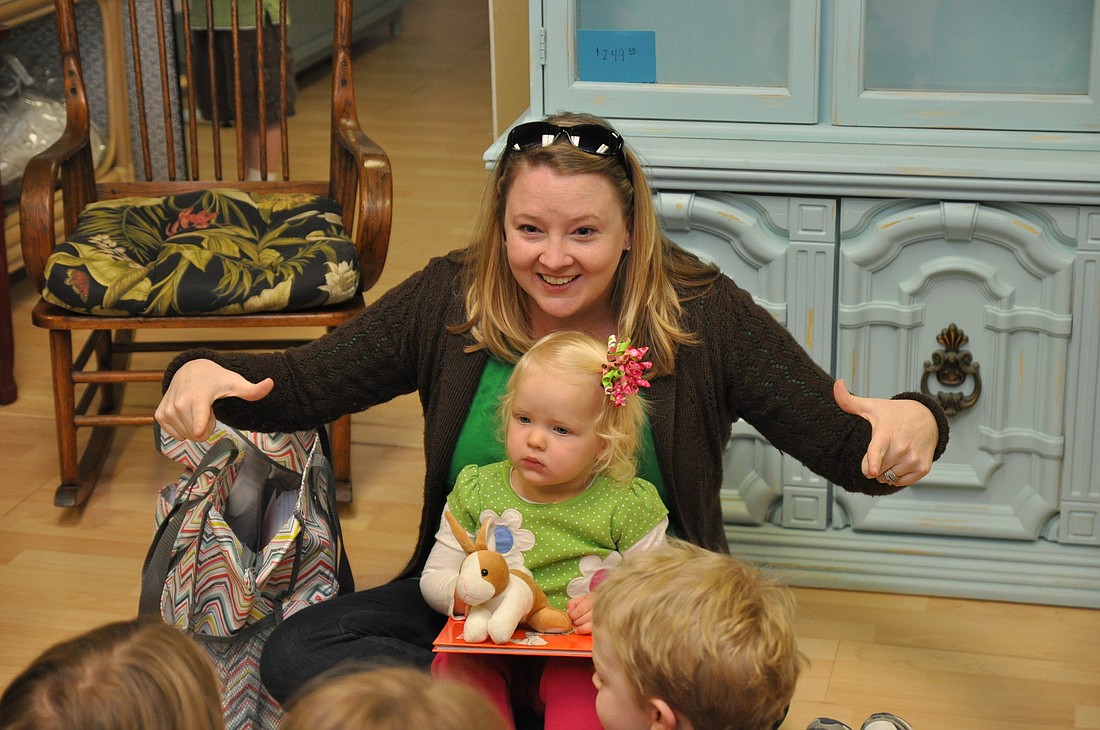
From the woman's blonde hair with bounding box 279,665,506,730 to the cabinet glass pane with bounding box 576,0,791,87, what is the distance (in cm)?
156

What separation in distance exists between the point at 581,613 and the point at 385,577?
92 cm

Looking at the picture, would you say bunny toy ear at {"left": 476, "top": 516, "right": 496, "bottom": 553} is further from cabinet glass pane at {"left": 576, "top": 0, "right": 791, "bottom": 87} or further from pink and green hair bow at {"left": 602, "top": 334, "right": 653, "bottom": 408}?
cabinet glass pane at {"left": 576, "top": 0, "right": 791, "bottom": 87}

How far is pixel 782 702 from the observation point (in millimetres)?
1459

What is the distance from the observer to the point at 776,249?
2.40 meters

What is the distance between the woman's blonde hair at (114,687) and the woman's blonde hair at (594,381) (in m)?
0.71

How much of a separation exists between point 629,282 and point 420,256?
222 centimetres

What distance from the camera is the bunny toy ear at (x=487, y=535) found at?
1.80 meters

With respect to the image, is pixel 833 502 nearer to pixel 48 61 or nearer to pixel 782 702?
pixel 782 702

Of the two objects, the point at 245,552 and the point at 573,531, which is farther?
the point at 245,552

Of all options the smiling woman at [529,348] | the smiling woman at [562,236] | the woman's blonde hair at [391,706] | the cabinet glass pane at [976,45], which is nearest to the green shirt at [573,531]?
the smiling woman at [529,348]

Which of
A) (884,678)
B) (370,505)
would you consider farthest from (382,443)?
(884,678)

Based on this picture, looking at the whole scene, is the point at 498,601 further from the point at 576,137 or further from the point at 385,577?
the point at 385,577

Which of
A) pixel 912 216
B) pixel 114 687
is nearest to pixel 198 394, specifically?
pixel 114 687

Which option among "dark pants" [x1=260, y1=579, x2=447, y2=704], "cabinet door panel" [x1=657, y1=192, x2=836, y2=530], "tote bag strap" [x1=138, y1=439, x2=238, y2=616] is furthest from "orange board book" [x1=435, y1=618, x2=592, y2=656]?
"cabinet door panel" [x1=657, y1=192, x2=836, y2=530]
